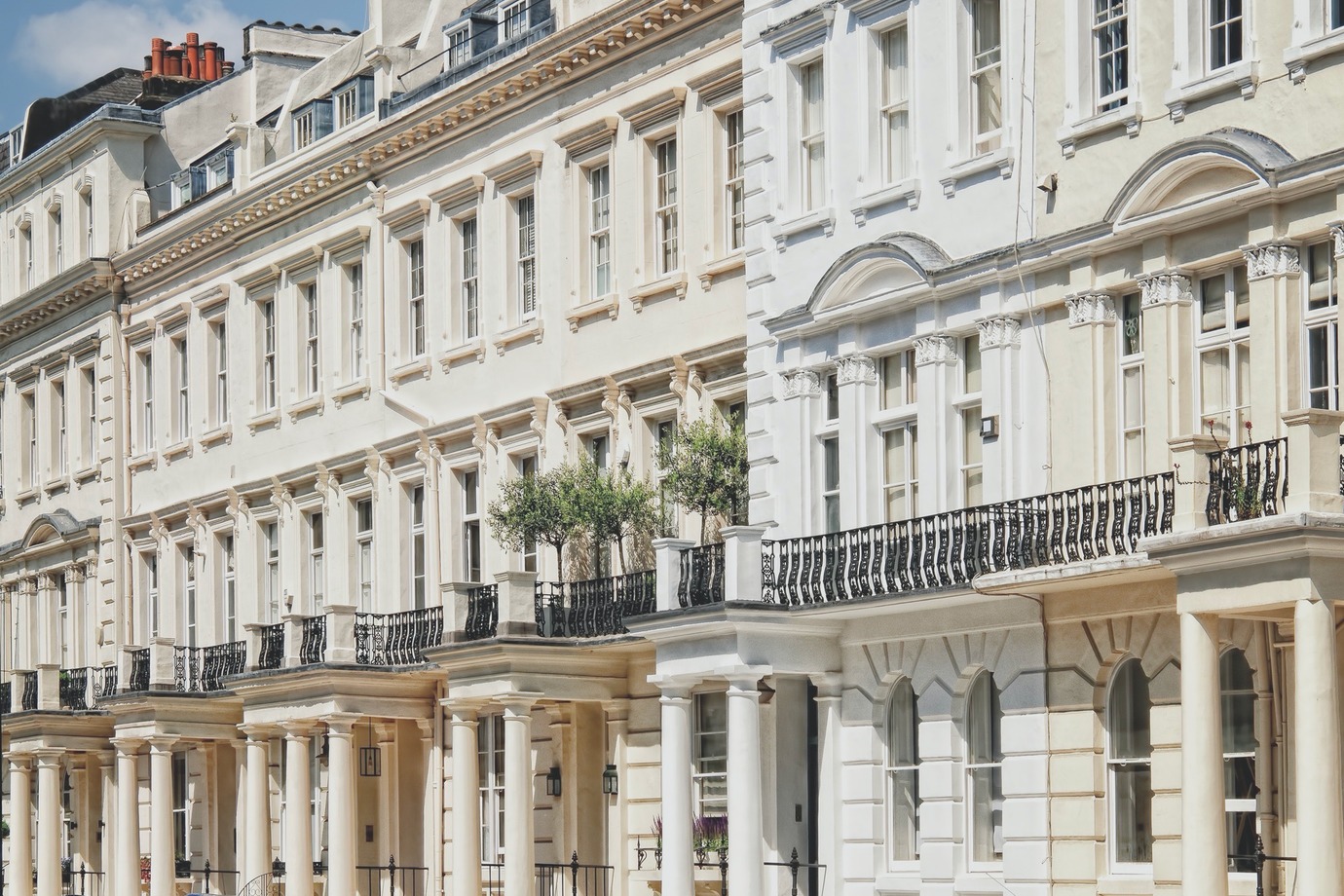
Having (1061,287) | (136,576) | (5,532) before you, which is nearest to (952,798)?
(1061,287)

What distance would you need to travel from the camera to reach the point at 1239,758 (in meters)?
22.9

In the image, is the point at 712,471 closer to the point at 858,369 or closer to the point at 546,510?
the point at 858,369

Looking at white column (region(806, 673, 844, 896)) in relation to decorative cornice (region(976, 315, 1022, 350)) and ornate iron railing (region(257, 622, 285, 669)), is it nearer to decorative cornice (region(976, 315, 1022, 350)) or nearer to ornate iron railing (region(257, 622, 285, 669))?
decorative cornice (region(976, 315, 1022, 350))

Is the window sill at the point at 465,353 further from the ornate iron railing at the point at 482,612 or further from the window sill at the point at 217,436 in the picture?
the window sill at the point at 217,436

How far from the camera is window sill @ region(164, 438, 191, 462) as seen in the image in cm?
4366

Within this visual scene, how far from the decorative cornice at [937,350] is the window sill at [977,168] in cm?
141

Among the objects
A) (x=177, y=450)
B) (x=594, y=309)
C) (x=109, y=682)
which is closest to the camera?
(x=594, y=309)

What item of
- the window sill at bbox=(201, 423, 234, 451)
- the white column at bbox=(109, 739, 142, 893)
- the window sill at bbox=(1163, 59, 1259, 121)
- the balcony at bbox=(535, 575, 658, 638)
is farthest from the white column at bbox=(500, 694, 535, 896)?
the window sill at bbox=(1163, 59, 1259, 121)

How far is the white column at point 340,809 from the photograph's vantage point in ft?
118

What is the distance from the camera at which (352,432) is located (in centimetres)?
3850

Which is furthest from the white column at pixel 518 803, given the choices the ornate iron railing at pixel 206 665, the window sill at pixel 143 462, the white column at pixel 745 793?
the window sill at pixel 143 462

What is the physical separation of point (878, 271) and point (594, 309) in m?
6.50

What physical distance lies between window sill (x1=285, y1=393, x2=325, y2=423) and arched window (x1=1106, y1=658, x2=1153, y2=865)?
1782cm

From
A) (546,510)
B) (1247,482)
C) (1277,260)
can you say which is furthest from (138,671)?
(1247,482)
